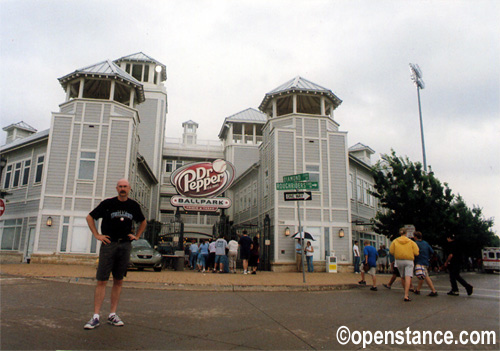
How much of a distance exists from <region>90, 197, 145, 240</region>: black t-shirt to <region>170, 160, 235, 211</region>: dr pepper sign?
15.0 m

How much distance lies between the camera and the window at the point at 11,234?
22.8m

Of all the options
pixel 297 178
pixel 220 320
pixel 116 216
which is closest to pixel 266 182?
pixel 297 178

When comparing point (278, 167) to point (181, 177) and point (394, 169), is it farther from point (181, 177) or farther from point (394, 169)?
point (394, 169)

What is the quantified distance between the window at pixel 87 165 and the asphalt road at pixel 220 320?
43.3ft

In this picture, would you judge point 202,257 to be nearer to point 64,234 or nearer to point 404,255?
point 64,234

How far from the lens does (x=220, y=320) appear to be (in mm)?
5379

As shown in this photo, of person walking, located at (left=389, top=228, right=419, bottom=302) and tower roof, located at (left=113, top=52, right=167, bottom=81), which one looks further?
tower roof, located at (left=113, top=52, right=167, bottom=81)

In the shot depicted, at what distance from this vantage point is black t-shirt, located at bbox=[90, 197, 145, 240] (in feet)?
15.8

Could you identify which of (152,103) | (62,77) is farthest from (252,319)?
(152,103)

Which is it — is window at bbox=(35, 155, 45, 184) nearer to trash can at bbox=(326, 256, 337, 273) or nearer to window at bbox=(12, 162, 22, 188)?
window at bbox=(12, 162, 22, 188)

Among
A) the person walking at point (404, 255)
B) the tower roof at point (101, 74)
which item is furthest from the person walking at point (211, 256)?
the tower roof at point (101, 74)

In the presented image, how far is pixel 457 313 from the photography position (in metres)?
6.62

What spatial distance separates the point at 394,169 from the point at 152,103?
24387 millimetres

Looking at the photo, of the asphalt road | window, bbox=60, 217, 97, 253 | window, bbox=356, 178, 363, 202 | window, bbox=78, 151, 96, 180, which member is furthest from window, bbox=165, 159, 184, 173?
the asphalt road
